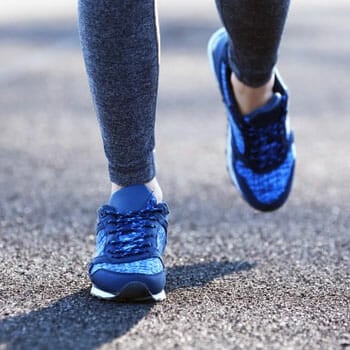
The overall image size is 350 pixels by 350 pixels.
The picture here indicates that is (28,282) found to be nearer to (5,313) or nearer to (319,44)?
(5,313)

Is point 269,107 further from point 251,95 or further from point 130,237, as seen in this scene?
point 130,237

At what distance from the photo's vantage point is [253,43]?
6.82ft

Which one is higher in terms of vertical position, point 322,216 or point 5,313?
point 5,313

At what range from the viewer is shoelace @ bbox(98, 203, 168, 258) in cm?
179

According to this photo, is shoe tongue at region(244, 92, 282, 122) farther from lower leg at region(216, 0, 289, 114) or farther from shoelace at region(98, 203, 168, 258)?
shoelace at region(98, 203, 168, 258)

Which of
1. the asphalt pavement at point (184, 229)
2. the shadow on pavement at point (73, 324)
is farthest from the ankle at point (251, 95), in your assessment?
the shadow on pavement at point (73, 324)

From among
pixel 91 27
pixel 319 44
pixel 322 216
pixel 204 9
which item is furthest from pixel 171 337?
pixel 204 9

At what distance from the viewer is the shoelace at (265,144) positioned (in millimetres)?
2285

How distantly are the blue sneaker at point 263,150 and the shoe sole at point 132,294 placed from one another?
2.08ft

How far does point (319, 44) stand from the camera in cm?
757

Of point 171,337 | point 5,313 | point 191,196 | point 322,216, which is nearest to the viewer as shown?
point 171,337

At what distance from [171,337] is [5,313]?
1.10 feet

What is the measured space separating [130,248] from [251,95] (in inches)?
25.9

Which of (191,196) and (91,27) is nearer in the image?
(91,27)
